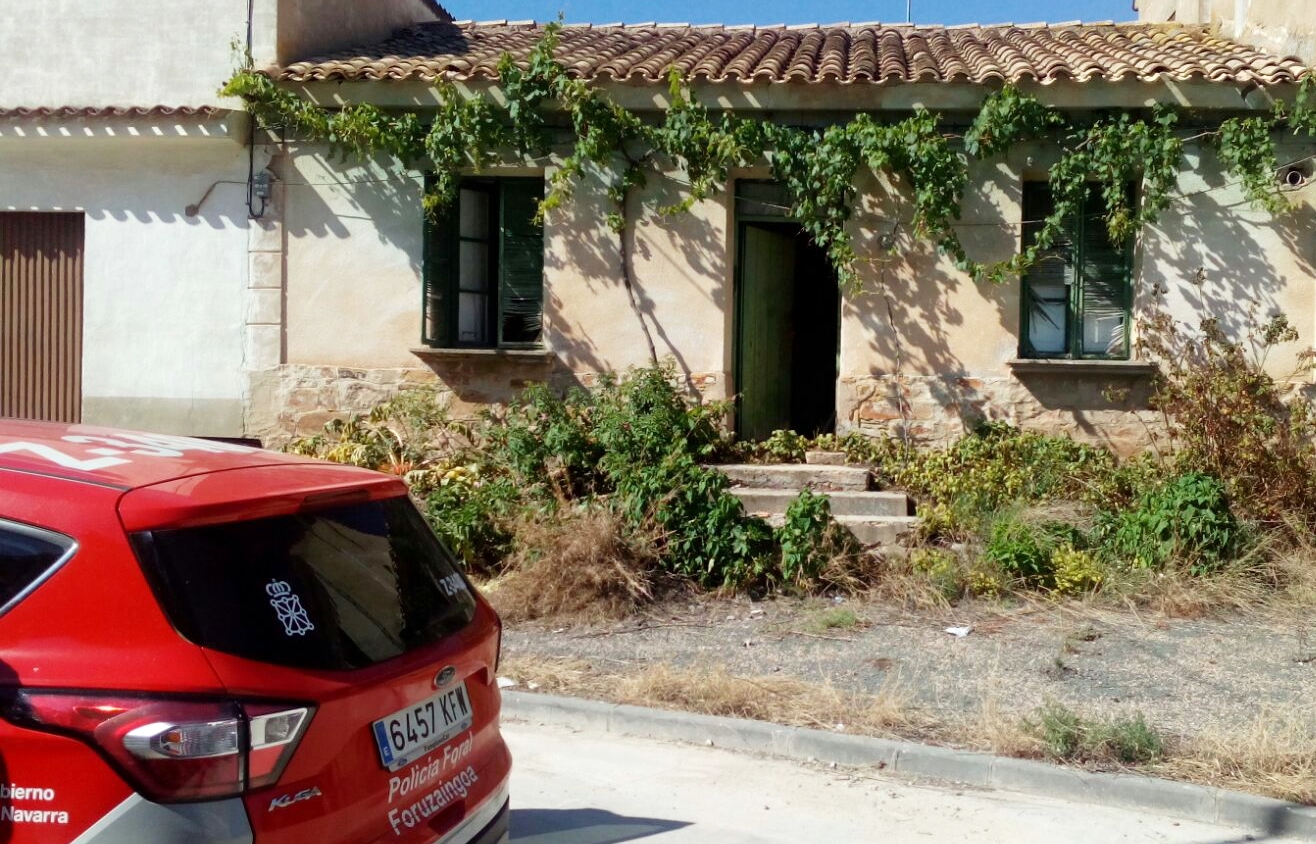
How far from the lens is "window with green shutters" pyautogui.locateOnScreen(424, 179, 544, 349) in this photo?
10.9m

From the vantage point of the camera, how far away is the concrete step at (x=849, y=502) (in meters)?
9.27

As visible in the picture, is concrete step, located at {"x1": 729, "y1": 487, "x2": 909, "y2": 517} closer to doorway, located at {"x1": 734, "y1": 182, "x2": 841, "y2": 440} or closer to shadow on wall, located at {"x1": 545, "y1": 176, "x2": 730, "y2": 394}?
doorway, located at {"x1": 734, "y1": 182, "x2": 841, "y2": 440}

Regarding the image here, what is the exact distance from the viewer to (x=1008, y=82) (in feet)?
31.9

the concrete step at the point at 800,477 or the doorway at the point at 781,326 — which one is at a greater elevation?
the doorway at the point at 781,326

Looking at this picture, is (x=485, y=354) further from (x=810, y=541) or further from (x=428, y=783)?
(x=428, y=783)

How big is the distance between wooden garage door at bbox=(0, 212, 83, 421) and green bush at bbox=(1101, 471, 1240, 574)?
9.06 meters

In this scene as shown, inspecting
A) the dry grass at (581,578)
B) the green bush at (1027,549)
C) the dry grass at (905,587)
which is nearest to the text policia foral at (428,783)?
the dry grass at (581,578)

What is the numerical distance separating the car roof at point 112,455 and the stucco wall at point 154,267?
759cm

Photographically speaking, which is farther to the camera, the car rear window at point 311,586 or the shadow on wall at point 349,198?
the shadow on wall at point 349,198

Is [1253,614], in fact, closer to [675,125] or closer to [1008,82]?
[1008,82]

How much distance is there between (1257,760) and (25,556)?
15.6 feet

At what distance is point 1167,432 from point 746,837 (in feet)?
20.8

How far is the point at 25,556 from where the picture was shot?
2666 millimetres

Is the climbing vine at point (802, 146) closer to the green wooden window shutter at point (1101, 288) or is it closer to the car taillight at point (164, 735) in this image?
the green wooden window shutter at point (1101, 288)
